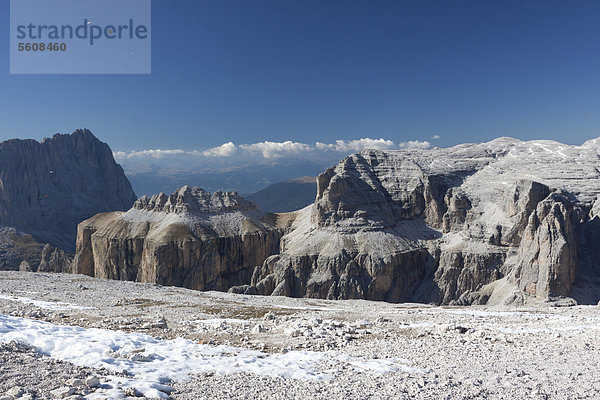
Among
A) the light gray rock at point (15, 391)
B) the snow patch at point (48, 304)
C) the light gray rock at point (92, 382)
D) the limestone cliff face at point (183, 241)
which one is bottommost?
the limestone cliff face at point (183, 241)

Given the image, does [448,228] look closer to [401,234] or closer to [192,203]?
[401,234]

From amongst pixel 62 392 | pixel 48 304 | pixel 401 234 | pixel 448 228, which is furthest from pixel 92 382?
pixel 448 228

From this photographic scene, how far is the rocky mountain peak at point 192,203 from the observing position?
139000 mm

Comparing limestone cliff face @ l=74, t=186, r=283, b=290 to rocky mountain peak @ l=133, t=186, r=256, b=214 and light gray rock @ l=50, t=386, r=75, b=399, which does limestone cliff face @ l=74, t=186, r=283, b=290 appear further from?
light gray rock @ l=50, t=386, r=75, b=399

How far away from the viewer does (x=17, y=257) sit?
16675cm

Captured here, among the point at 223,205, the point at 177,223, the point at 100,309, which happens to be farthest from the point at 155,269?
the point at 100,309

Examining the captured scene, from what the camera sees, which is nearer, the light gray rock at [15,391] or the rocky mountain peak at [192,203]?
the light gray rock at [15,391]

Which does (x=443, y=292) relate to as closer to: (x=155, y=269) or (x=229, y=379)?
(x=155, y=269)

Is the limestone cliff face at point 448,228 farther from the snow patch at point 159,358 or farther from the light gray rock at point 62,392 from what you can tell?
the light gray rock at point 62,392

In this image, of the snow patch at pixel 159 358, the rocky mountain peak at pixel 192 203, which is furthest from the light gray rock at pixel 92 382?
the rocky mountain peak at pixel 192 203

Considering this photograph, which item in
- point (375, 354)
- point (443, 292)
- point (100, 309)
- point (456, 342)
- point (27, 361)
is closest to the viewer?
point (27, 361)

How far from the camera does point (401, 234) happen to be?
120438mm

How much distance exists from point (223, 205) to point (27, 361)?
132167mm

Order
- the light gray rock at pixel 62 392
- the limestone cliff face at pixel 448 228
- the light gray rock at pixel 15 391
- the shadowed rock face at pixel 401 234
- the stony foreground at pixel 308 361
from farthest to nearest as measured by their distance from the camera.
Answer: the shadowed rock face at pixel 401 234, the limestone cliff face at pixel 448 228, the stony foreground at pixel 308 361, the light gray rock at pixel 62 392, the light gray rock at pixel 15 391
